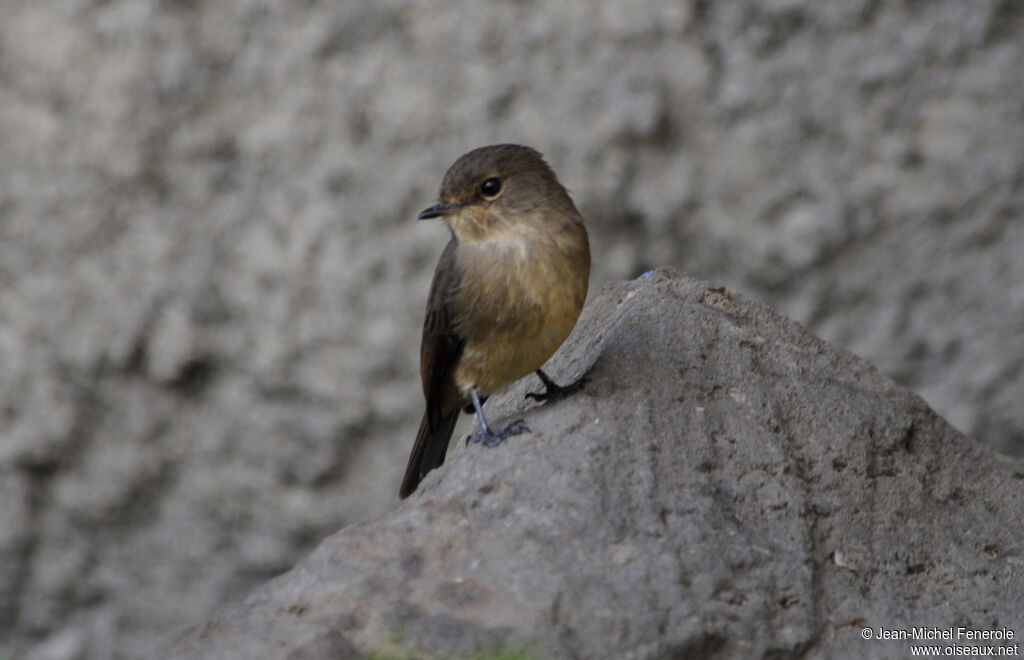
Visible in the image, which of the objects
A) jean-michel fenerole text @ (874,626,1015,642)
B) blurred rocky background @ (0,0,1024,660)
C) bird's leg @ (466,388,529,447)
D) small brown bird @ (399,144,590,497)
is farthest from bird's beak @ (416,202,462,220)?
jean-michel fenerole text @ (874,626,1015,642)

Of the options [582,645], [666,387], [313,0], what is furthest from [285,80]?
[582,645]

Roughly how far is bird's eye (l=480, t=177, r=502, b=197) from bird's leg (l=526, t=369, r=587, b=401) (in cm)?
58

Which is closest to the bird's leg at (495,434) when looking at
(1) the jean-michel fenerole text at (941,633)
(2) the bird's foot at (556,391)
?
(2) the bird's foot at (556,391)

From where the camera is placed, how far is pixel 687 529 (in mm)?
3215

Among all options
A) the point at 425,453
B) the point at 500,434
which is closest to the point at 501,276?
the point at 500,434

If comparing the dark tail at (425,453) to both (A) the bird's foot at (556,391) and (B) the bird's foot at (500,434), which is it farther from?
(B) the bird's foot at (500,434)

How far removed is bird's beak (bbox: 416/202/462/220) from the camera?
13.2 feet

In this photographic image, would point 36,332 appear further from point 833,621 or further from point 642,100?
point 833,621

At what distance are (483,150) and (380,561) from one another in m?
1.51

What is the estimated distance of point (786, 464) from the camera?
351 centimetres

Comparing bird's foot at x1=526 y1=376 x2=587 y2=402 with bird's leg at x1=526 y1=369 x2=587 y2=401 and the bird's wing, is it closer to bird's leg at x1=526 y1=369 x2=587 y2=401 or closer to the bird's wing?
bird's leg at x1=526 y1=369 x2=587 y2=401

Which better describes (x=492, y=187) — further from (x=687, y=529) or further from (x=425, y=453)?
(x=687, y=529)

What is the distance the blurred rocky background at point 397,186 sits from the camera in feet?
17.0

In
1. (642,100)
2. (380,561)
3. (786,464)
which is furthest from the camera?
(642,100)
